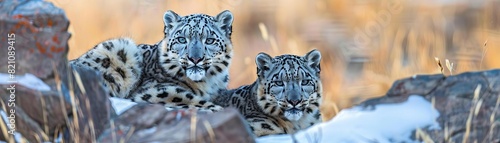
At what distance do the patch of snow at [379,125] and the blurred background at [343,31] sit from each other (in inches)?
177

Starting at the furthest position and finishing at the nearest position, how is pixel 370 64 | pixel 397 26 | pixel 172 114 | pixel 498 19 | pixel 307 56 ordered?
pixel 498 19, pixel 397 26, pixel 370 64, pixel 307 56, pixel 172 114

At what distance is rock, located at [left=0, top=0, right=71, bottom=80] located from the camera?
25.3ft

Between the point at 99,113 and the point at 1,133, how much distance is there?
0.54 metres

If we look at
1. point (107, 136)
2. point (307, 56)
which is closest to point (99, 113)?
point (107, 136)

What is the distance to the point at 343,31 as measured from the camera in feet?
49.2

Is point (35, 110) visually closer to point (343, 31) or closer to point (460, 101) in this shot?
point (460, 101)

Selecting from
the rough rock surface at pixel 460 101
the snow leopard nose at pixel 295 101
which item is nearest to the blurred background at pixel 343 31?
the snow leopard nose at pixel 295 101

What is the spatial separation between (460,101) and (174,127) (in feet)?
5.14

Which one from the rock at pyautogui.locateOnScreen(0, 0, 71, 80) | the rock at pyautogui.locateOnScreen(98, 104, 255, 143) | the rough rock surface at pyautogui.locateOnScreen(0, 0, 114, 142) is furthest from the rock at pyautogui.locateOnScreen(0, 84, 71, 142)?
the rock at pyautogui.locateOnScreen(98, 104, 255, 143)

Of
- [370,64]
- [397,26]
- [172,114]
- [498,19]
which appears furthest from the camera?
[498,19]

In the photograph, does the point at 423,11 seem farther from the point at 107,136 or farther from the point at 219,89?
the point at 107,136

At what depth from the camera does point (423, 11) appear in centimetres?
1529

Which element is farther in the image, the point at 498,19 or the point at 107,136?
the point at 498,19

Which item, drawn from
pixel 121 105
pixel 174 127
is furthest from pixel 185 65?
pixel 174 127
